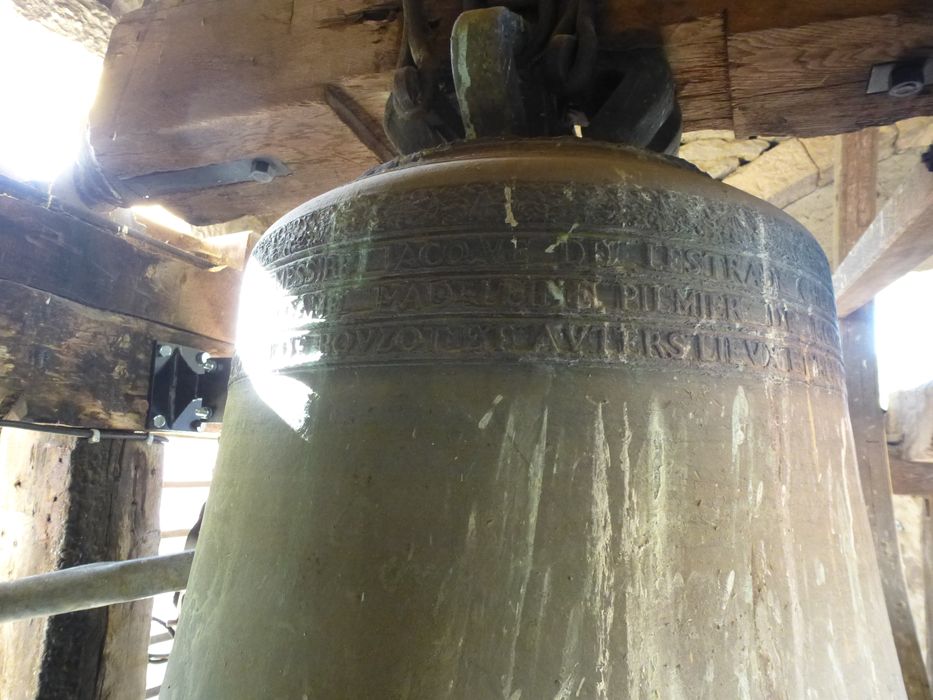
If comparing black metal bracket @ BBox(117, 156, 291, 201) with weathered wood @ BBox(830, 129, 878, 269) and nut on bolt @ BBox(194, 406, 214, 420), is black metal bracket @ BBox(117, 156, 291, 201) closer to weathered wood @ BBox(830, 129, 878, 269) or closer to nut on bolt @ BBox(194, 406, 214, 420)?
nut on bolt @ BBox(194, 406, 214, 420)

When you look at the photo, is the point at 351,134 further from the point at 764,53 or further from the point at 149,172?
the point at 764,53

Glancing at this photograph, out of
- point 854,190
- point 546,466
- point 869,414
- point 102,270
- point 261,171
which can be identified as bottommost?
point 546,466

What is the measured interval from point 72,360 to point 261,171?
50cm

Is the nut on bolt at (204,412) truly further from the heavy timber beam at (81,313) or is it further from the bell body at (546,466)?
the bell body at (546,466)

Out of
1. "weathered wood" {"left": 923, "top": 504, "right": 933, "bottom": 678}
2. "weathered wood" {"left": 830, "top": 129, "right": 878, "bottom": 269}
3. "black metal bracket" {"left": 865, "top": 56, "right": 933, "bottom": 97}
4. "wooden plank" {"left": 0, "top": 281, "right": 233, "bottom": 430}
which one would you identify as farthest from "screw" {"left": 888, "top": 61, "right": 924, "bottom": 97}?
"weathered wood" {"left": 923, "top": 504, "right": 933, "bottom": 678}

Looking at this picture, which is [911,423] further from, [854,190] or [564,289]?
[564,289]

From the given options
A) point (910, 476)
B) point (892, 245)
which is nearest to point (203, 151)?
point (892, 245)

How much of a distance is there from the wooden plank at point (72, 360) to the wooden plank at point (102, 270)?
0.02 m

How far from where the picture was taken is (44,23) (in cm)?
184

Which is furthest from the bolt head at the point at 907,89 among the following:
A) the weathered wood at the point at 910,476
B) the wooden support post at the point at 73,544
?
the weathered wood at the point at 910,476

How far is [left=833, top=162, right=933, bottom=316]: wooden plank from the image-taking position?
145cm

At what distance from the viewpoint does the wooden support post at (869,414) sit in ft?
7.06

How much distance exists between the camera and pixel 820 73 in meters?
0.85

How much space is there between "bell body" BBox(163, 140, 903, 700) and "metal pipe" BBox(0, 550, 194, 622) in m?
0.33
